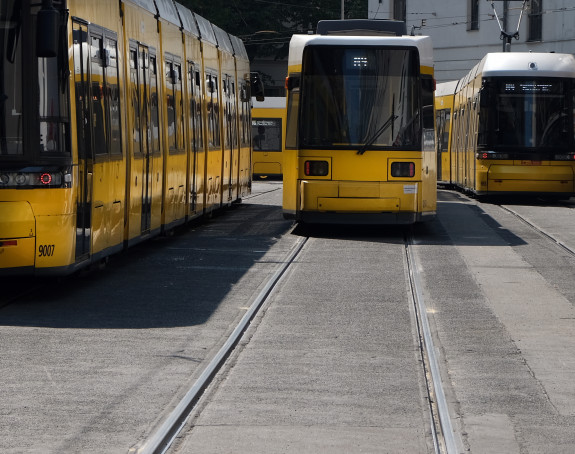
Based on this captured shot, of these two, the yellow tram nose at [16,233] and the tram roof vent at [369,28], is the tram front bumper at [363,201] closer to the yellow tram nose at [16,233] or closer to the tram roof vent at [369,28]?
the tram roof vent at [369,28]

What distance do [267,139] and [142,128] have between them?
35059 millimetres

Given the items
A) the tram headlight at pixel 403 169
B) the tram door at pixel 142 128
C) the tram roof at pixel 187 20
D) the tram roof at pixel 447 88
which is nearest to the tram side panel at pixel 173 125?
the tram roof at pixel 187 20

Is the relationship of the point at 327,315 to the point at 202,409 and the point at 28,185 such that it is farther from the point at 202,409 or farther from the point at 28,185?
the point at 202,409

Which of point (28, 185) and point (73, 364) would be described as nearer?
point (73, 364)

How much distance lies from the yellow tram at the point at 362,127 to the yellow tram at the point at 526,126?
9.76 m

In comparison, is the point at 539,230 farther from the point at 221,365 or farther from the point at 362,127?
the point at 221,365

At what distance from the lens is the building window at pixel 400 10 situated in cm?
6061

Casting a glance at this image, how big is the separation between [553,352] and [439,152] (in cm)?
3287

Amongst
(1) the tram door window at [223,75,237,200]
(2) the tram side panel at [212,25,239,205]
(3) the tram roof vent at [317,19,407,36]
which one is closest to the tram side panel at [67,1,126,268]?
(3) the tram roof vent at [317,19,407,36]

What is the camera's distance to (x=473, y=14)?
5744 centimetres

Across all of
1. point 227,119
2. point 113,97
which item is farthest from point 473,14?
point 113,97

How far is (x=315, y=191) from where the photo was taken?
62.5ft

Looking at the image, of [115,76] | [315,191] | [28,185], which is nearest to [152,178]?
[115,76]

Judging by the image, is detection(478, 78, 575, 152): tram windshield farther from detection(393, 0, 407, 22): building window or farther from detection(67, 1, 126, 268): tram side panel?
detection(393, 0, 407, 22): building window
